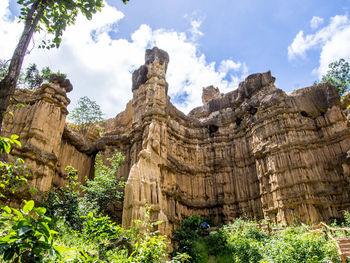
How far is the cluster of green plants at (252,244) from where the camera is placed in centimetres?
1029

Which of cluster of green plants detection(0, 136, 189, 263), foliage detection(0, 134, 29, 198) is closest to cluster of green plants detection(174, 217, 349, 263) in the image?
cluster of green plants detection(0, 136, 189, 263)

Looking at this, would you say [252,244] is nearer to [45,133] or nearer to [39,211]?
[39,211]

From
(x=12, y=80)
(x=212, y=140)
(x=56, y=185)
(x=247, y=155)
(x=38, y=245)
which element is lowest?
(x=38, y=245)

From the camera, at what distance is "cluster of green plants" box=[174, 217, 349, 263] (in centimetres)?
1029

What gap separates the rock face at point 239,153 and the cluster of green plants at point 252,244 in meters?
1.85

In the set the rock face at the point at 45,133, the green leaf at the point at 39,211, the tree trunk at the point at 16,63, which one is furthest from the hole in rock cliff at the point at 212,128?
the green leaf at the point at 39,211

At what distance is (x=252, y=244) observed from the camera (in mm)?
13898

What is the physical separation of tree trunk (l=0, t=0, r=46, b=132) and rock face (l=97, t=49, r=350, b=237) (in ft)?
37.2

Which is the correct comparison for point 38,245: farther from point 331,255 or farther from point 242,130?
point 242,130

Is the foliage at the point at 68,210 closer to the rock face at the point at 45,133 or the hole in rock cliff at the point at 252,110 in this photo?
the rock face at the point at 45,133

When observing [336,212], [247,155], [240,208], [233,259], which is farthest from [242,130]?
A: [233,259]

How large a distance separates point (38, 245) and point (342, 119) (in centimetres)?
2413

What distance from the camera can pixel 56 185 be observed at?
65.3 feet

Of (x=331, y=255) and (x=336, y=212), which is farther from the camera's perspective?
(x=336, y=212)
